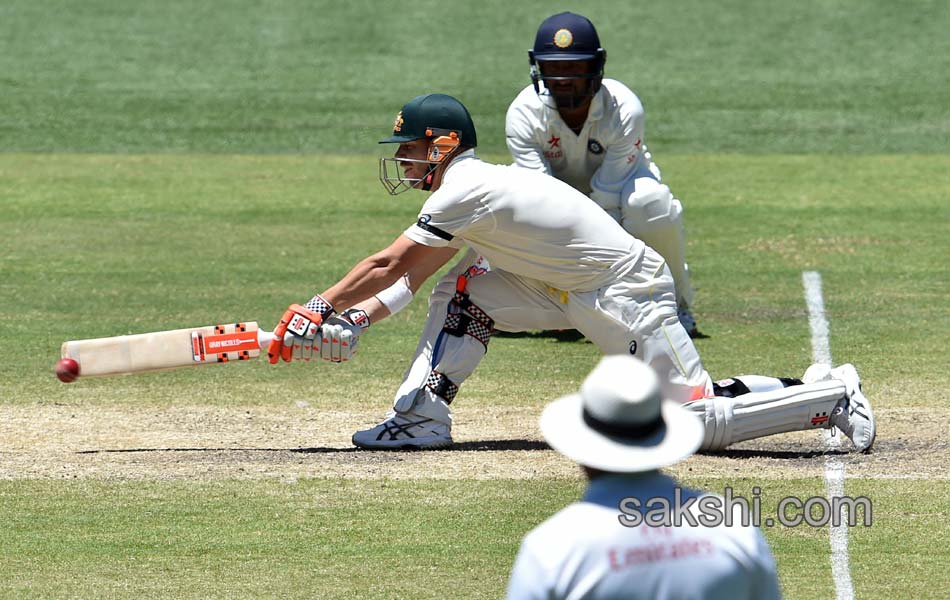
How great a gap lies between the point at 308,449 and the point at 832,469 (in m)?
2.65

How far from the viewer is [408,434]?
7.79m

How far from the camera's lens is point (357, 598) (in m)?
5.75

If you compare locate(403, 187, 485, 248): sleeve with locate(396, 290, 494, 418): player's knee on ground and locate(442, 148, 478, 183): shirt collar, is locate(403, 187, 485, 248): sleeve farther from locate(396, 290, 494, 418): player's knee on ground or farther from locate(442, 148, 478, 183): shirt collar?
locate(396, 290, 494, 418): player's knee on ground

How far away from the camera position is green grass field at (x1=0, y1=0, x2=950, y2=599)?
6.44 metres

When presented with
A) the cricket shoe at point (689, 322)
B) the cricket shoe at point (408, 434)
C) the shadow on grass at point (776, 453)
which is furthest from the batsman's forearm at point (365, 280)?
the cricket shoe at point (689, 322)

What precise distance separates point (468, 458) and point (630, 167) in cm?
318

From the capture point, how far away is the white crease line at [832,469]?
5871 millimetres

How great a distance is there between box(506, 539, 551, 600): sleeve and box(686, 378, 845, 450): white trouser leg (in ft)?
13.2

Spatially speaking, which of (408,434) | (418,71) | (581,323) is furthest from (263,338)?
(418,71)

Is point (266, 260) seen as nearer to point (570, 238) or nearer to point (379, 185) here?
point (379, 185)

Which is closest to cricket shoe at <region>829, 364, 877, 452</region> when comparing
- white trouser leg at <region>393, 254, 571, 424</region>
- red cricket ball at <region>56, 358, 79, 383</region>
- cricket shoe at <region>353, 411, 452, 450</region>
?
white trouser leg at <region>393, 254, 571, 424</region>

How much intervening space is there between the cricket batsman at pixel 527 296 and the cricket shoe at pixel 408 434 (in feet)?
0.13

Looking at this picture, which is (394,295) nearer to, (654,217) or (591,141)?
(591,141)

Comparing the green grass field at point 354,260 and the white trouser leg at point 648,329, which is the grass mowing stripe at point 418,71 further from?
the white trouser leg at point 648,329
